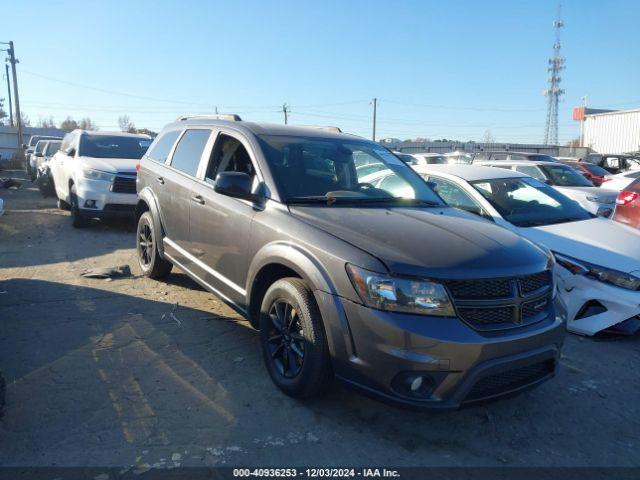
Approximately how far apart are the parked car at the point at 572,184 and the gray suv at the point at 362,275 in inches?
241

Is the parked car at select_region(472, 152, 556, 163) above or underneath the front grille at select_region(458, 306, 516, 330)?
above

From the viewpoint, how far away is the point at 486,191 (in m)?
6.08

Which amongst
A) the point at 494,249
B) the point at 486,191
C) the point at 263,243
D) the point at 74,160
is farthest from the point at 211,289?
the point at 74,160

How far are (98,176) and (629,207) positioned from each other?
27.7ft

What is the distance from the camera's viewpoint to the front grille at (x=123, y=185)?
9.09 m

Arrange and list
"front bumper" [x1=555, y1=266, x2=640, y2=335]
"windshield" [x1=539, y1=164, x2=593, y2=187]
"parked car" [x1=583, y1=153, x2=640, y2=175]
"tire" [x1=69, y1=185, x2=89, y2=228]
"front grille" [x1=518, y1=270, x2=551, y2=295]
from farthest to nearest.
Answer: "parked car" [x1=583, y1=153, x2=640, y2=175]
"windshield" [x1=539, y1=164, x2=593, y2=187]
"tire" [x1=69, y1=185, x2=89, y2=228]
"front bumper" [x1=555, y1=266, x2=640, y2=335]
"front grille" [x1=518, y1=270, x2=551, y2=295]

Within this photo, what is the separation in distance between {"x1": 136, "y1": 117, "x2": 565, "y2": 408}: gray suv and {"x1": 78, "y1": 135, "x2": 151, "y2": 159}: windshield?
21.1 feet

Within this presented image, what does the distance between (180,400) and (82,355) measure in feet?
3.78

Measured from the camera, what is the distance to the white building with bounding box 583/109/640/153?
1543 inches

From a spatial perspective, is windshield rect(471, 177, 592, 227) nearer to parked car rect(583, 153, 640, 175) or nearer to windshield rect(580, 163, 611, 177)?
windshield rect(580, 163, 611, 177)

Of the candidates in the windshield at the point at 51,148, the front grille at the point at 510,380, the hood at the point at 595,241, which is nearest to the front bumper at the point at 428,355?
the front grille at the point at 510,380

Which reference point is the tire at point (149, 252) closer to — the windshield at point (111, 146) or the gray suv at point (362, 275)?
the gray suv at point (362, 275)

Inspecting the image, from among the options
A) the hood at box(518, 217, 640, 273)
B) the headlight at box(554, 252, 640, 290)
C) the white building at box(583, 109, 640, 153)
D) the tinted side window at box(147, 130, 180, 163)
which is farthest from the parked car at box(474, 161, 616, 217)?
the white building at box(583, 109, 640, 153)

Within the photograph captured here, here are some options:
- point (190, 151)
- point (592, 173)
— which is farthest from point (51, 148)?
point (592, 173)
